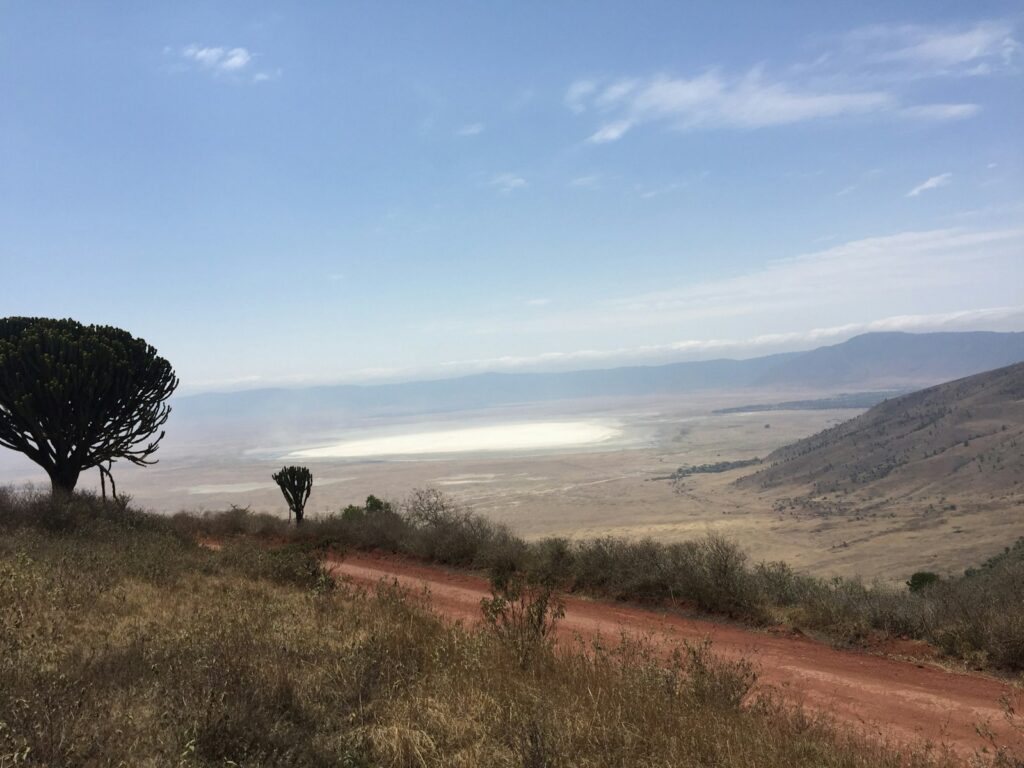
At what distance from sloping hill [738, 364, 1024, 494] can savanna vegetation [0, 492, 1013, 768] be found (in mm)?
59887

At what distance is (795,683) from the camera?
22.5 ft

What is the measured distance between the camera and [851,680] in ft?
23.2

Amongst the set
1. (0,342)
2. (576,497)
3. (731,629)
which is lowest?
(576,497)

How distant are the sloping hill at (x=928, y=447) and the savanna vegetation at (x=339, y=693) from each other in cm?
5989

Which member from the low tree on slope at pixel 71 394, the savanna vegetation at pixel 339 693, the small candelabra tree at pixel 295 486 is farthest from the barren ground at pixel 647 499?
the savanna vegetation at pixel 339 693

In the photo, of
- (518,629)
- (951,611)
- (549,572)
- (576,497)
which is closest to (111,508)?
(549,572)

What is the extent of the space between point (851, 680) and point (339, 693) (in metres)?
5.86

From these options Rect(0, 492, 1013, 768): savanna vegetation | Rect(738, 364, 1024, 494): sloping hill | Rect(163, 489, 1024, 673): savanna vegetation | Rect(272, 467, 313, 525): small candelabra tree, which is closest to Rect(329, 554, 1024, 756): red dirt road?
Rect(163, 489, 1024, 673): savanna vegetation

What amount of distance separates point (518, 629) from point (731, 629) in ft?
16.0

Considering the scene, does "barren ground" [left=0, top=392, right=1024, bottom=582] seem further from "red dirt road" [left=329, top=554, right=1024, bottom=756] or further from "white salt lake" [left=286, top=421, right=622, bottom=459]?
"red dirt road" [left=329, top=554, right=1024, bottom=756]

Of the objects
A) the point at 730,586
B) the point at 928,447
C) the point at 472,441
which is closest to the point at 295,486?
the point at 730,586

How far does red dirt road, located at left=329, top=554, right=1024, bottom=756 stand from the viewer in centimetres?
562

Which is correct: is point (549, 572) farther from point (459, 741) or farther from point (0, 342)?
point (0, 342)

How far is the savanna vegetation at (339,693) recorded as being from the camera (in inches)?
148
